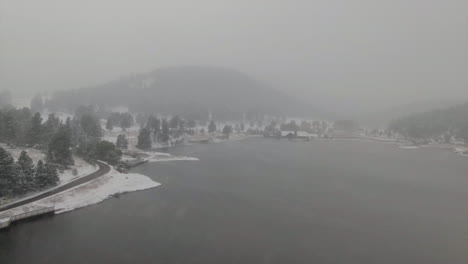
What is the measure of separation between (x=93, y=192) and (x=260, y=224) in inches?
1202

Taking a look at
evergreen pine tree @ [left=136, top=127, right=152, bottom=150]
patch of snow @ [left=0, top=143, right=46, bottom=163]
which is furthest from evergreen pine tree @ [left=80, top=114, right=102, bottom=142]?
patch of snow @ [left=0, top=143, right=46, bottom=163]

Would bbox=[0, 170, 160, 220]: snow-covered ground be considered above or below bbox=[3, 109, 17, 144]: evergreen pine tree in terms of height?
below

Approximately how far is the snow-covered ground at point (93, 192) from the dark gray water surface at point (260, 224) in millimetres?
2015

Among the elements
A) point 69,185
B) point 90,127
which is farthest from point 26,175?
point 90,127

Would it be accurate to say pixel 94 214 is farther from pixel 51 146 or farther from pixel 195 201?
pixel 51 146

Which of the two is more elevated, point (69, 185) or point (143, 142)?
point (143, 142)

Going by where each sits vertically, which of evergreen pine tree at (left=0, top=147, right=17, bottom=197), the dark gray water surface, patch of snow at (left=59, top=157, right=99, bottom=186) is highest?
evergreen pine tree at (left=0, top=147, right=17, bottom=197)

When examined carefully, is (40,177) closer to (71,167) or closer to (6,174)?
(6,174)

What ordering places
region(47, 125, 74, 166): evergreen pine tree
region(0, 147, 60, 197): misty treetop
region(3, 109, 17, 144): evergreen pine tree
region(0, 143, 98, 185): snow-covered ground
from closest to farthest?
region(0, 147, 60, 197): misty treetop, region(0, 143, 98, 185): snow-covered ground, region(47, 125, 74, 166): evergreen pine tree, region(3, 109, 17, 144): evergreen pine tree

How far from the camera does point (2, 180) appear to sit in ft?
161

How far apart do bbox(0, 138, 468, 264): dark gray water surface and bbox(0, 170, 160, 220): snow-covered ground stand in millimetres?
2015

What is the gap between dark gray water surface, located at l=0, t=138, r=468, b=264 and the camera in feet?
125

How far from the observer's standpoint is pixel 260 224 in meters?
48.7

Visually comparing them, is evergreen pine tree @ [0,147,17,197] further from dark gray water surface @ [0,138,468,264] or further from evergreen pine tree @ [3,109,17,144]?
evergreen pine tree @ [3,109,17,144]
